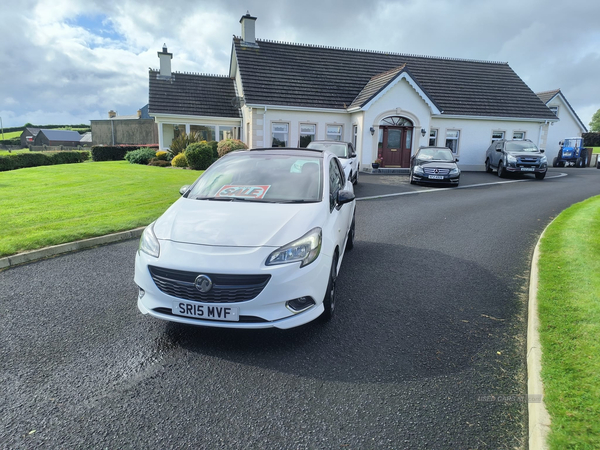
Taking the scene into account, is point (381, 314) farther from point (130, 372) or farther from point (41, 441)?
point (41, 441)

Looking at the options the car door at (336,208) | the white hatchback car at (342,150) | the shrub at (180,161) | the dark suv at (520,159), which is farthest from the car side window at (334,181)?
the dark suv at (520,159)

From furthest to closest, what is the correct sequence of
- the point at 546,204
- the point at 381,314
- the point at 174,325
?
the point at 546,204
the point at 381,314
the point at 174,325

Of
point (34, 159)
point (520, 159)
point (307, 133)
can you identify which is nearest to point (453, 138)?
point (520, 159)

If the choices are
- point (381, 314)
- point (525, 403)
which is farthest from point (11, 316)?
point (525, 403)

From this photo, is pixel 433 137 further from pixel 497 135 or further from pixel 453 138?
pixel 497 135

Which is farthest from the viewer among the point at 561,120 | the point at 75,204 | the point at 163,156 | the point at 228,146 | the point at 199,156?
the point at 561,120

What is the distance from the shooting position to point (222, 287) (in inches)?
134

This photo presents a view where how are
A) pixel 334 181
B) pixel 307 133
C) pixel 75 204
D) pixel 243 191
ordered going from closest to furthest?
pixel 243 191 < pixel 334 181 < pixel 75 204 < pixel 307 133

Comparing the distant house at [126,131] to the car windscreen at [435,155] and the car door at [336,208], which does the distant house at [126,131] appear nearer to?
the car windscreen at [435,155]

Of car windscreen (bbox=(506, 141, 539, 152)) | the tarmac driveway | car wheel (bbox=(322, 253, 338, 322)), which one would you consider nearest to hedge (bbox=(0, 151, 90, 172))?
the tarmac driveway

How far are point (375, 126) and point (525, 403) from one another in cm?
1980

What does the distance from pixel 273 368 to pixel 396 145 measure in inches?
814

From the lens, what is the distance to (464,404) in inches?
117

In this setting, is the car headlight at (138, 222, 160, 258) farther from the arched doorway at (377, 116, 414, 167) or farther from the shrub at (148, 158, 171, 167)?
the arched doorway at (377, 116, 414, 167)
